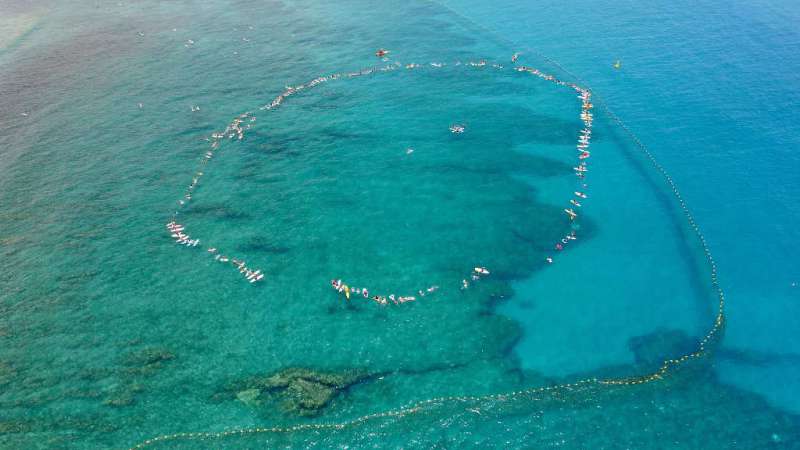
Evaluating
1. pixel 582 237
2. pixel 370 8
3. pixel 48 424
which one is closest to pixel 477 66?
pixel 370 8

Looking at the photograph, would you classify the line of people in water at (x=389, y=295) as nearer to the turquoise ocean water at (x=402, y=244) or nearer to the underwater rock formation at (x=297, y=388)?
the turquoise ocean water at (x=402, y=244)

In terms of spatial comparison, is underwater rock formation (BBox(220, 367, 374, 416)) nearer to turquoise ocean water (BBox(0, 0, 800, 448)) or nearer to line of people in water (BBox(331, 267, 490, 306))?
turquoise ocean water (BBox(0, 0, 800, 448))

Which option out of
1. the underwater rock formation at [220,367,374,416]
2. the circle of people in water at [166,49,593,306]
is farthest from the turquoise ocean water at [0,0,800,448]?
the circle of people in water at [166,49,593,306]

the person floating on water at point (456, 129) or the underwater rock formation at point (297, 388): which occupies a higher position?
the person floating on water at point (456, 129)

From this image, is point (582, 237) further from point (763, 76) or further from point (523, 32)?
point (523, 32)

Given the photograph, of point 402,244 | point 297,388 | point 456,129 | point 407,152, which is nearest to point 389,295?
point 402,244

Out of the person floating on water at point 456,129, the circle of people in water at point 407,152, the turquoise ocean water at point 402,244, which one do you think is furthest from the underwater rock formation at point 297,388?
Result: the person floating on water at point 456,129
